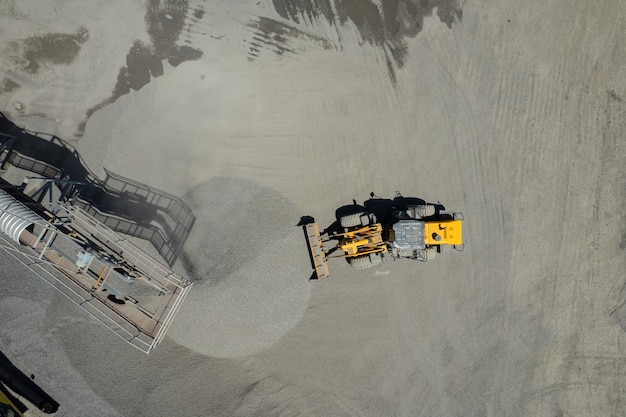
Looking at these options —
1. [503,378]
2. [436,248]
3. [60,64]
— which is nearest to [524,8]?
[436,248]

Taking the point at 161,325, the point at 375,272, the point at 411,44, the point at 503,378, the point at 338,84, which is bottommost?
the point at 161,325

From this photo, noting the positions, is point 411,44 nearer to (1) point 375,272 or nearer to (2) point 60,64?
(1) point 375,272

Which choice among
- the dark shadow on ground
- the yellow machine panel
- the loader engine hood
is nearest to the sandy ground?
the dark shadow on ground

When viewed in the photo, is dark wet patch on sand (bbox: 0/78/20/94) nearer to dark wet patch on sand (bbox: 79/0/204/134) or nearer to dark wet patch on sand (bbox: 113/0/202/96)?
dark wet patch on sand (bbox: 79/0/204/134)

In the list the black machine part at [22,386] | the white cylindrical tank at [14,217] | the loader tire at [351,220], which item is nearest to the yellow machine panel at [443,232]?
the loader tire at [351,220]

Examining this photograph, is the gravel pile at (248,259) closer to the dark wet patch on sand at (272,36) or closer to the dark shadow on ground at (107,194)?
the dark shadow on ground at (107,194)

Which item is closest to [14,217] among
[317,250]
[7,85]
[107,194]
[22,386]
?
[107,194]
